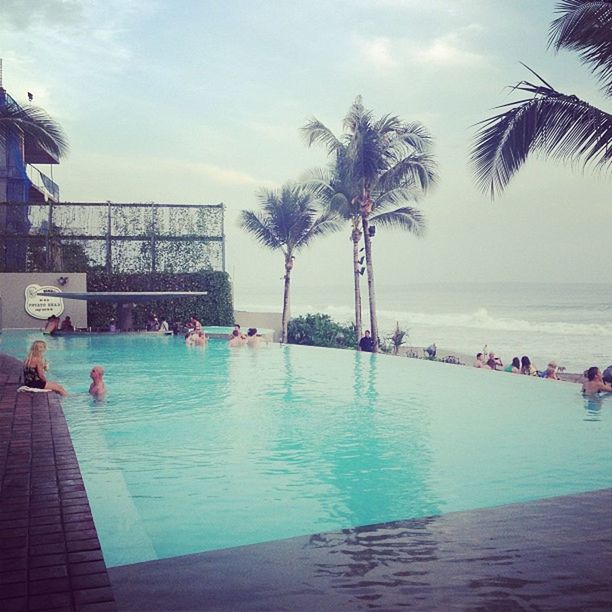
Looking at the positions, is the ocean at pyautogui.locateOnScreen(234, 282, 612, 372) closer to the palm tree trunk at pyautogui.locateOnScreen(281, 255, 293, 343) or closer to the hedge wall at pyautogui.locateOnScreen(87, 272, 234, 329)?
the palm tree trunk at pyautogui.locateOnScreen(281, 255, 293, 343)

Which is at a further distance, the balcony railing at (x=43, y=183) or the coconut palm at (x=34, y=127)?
the balcony railing at (x=43, y=183)

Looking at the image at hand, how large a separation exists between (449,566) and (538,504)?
1.65 metres

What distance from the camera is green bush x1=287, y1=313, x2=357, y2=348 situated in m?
24.7

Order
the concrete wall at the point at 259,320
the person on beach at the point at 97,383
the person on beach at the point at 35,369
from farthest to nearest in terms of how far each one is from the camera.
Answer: the concrete wall at the point at 259,320, the person on beach at the point at 97,383, the person on beach at the point at 35,369

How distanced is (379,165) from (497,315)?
44749 millimetres

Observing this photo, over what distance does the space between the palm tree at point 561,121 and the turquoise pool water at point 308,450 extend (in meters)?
3.53

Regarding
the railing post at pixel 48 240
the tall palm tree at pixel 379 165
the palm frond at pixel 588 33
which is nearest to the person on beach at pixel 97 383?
the palm frond at pixel 588 33

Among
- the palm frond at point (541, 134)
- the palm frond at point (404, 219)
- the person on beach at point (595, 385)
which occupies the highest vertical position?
the palm frond at point (404, 219)

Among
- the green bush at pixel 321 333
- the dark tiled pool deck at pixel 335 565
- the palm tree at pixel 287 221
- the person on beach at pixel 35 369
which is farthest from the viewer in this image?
the palm tree at pixel 287 221

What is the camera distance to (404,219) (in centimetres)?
2291

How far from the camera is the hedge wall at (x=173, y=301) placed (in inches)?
972

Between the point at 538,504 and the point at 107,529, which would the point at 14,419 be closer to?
the point at 107,529

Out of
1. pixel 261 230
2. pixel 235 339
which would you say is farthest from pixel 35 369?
pixel 261 230

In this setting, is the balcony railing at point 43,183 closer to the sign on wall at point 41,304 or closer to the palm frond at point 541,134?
the sign on wall at point 41,304
